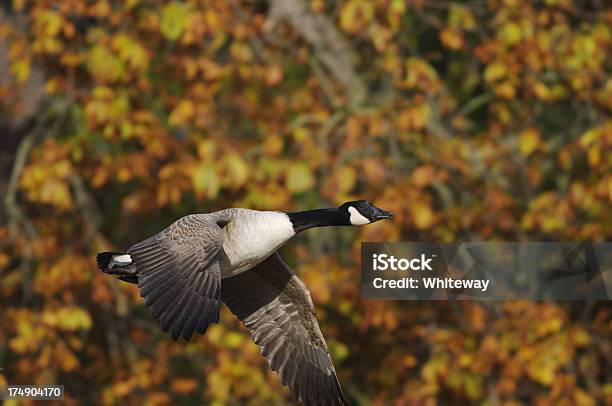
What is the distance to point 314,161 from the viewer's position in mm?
7832

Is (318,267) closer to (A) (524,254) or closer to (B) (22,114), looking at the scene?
(A) (524,254)

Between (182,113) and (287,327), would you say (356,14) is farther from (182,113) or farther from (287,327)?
(287,327)

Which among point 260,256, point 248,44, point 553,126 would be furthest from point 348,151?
point 260,256

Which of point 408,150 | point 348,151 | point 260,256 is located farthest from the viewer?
point 408,150

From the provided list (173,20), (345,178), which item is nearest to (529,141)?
(345,178)

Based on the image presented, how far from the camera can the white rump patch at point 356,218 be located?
397 cm

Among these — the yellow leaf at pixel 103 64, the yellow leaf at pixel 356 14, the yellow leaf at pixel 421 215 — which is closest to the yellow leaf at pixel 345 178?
the yellow leaf at pixel 421 215

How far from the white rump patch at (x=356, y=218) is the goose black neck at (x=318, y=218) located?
0.10 feet

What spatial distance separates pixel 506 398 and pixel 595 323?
0.90 meters

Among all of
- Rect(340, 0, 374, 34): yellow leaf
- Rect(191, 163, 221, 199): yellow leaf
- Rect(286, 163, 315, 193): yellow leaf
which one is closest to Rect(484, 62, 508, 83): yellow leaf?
Rect(340, 0, 374, 34): yellow leaf

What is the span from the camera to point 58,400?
8.75 metres

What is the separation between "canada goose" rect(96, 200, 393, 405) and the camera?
143 inches

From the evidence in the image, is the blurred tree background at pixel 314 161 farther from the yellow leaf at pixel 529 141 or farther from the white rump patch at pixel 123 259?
the white rump patch at pixel 123 259

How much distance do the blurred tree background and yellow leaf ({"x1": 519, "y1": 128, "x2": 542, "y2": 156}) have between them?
1 cm
